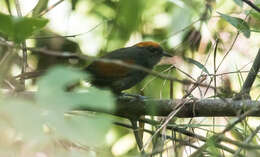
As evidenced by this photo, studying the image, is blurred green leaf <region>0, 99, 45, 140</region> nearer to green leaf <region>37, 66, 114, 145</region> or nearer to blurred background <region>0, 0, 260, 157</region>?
green leaf <region>37, 66, 114, 145</region>

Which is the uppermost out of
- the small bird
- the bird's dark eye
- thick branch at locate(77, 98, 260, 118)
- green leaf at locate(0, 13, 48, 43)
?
green leaf at locate(0, 13, 48, 43)

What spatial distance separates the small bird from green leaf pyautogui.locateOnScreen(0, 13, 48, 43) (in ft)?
6.46

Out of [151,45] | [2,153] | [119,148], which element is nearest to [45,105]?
[2,153]

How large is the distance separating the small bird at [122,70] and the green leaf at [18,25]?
1.97 metres

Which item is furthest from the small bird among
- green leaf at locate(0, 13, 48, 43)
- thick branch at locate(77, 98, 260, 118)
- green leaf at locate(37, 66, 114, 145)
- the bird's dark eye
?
green leaf at locate(37, 66, 114, 145)

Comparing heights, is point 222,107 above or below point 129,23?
below

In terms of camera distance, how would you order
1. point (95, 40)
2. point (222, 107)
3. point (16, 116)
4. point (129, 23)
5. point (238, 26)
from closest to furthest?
point (16, 116) → point (129, 23) → point (238, 26) → point (222, 107) → point (95, 40)

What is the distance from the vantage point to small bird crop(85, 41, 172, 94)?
328 centimetres

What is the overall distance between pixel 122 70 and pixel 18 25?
2328 millimetres

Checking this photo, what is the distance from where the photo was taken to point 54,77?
70cm

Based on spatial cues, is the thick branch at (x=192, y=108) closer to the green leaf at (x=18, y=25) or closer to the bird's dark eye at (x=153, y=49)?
the green leaf at (x=18, y=25)

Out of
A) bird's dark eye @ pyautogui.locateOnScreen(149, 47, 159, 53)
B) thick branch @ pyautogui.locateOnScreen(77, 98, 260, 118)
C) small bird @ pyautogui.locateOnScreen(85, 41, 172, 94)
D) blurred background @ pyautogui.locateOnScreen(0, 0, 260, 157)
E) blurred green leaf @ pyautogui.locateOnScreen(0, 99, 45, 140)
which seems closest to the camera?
blurred green leaf @ pyautogui.locateOnScreen(0, 99, 45, 140)

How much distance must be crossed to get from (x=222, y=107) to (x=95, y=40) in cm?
96

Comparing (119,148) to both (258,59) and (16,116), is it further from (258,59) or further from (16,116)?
(16,116)
